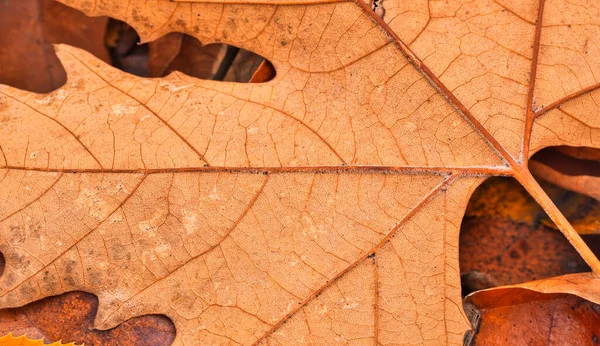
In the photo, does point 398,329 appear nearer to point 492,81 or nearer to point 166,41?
point 492,81

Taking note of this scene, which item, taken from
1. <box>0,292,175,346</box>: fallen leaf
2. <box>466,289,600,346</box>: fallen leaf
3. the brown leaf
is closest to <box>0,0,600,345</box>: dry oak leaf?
<box>0,292,175,346</box>: fallen leaf

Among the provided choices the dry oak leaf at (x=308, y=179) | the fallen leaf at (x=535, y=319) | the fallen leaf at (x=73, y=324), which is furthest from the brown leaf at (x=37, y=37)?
the fallen leaf at (x=535, y=319)

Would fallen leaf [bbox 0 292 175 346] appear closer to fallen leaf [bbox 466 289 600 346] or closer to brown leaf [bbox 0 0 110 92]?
brown leaf [bbox 0 0 110 92]

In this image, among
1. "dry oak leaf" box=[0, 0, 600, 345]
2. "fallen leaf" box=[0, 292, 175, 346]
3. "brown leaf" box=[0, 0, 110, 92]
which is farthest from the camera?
"brown leaf" box=[0, 0, 110, 92]

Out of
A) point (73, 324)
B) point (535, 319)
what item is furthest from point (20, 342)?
point (535, 319)

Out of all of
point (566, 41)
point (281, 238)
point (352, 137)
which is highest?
point (566, 41)

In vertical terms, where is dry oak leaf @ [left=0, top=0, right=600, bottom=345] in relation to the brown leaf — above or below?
below

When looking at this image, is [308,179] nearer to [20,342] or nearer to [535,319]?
[535,319]

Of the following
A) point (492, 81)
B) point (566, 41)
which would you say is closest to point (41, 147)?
point (492, 81)
